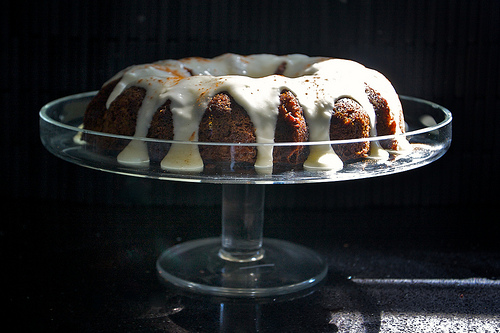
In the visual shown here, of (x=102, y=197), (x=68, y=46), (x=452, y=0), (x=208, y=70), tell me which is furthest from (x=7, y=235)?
(x=452, y=0)

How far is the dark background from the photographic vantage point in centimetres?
137

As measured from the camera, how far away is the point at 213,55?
4.66 feet

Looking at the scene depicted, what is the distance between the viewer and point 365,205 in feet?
4.99

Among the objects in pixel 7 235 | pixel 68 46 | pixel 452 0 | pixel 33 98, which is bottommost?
pixel 7 235

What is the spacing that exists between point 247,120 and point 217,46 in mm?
538

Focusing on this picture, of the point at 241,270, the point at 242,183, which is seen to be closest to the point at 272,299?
the point at 241,270

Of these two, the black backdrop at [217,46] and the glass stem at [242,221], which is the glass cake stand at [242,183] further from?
the black backdrop at [217,46]

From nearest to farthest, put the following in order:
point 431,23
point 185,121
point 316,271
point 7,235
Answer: point 185,121 → point 316,271 → point 7,235 → point 431,23

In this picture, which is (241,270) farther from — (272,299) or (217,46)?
(217,46)

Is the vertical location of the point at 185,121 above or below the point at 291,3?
below

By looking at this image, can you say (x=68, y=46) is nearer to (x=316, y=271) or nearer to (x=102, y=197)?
(x=102, y=197)

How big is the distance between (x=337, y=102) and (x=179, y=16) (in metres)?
0.56

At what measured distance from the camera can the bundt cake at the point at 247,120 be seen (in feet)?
2.93

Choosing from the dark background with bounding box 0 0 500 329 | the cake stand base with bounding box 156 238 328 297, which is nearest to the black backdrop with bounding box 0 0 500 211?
the dark background with bounding box 0 0 500 329
